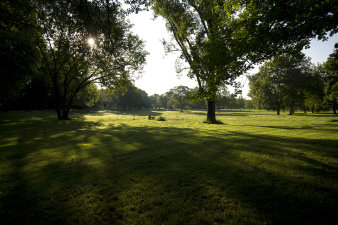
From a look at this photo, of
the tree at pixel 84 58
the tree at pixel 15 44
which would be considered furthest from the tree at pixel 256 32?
the tree at pixel 15 44

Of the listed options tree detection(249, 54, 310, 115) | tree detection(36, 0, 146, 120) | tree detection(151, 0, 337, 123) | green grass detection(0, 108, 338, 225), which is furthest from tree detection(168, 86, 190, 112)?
green grass detection(0, 108, 338, 225)

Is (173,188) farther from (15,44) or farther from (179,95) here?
(179,95)

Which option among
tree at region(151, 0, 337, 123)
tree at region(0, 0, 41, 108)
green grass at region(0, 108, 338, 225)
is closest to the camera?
green grass at region(0, 108, 338, 225)

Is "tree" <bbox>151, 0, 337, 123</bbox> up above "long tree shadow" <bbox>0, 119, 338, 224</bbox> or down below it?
above

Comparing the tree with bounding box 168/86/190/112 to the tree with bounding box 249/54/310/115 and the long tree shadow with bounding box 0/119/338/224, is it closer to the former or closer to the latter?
the tree with bounding box 249/54/310/115

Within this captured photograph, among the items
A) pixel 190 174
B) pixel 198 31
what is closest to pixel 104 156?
pixel 190 174

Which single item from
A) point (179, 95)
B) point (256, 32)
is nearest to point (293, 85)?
point (256, 32)

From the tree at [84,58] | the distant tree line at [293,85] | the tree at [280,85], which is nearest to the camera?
the tree at [84,58]

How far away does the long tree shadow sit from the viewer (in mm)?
3105

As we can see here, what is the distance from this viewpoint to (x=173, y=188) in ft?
13.5

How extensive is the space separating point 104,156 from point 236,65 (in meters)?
8.62

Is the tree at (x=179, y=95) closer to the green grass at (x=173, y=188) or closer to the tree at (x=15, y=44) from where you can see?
the tree at (x=15, y=44)

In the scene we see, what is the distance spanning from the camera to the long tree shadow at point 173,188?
3105 millimetres

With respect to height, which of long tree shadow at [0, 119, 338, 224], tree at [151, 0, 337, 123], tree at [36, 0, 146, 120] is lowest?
long tree shadow at [0, 119, 338, 224]
